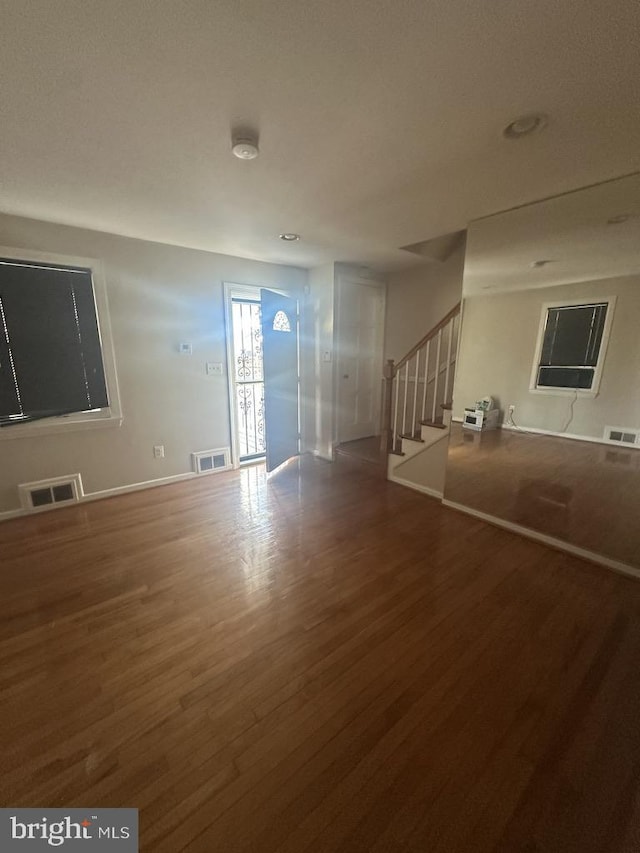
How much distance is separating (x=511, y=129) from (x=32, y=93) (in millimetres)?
2013

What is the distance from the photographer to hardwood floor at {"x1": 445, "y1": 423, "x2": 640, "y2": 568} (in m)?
2.24

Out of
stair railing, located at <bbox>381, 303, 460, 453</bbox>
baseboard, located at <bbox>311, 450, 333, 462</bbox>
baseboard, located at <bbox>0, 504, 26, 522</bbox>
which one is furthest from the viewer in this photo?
baseboard, located at <bbox>311, 450, 333, 462</bbox>

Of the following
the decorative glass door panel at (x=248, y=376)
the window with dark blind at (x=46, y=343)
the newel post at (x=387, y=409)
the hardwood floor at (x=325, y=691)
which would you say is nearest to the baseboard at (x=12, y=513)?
the hardwood floor at (x=325, y=691)

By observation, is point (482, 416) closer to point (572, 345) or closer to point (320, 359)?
point (572, 345)

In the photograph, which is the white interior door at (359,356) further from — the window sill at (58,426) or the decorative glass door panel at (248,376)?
the window sill at (58,426)

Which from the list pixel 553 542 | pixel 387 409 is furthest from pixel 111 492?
pixel 553 542

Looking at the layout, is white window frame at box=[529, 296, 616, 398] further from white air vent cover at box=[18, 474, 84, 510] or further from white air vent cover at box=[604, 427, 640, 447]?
white air vent cover at box=[18, 474, 84, 510]

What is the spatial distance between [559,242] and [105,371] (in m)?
3.88

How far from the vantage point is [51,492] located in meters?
2.88

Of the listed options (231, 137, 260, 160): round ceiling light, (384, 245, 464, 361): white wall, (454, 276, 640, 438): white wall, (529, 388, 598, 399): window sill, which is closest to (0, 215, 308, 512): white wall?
(384, 245, 464, 361): white wall

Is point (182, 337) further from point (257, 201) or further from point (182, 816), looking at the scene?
point (182, 816)

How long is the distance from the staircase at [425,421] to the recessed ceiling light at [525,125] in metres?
1.46

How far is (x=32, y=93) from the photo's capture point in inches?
49.4

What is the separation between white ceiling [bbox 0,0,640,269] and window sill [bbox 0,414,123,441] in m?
1.67
